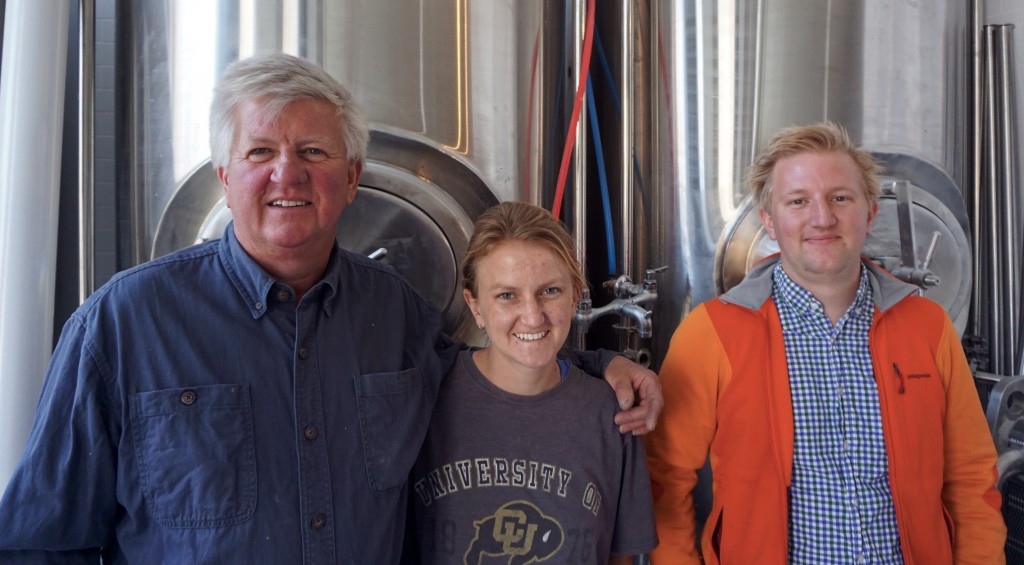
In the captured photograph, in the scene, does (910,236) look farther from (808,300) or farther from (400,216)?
(400,216)

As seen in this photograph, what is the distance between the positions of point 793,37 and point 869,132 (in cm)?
26

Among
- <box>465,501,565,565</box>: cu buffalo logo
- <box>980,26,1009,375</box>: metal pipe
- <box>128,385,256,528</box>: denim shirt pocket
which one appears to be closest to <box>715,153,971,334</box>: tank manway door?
<box>980,26,1009,375</box>: metal pipe

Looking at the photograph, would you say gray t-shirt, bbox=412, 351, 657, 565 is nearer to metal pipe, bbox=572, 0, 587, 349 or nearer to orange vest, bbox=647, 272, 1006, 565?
orange vest, bbox=647, 272, 1006, 565

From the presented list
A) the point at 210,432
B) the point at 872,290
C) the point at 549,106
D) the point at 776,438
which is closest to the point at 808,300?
the point at 872,290

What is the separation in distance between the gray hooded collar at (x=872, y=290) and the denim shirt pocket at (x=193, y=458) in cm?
82

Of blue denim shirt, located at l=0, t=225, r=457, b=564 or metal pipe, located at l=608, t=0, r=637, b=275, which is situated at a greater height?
metal pipe, located at l=608, t=0, r=637, b=275

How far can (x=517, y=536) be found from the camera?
1036mm

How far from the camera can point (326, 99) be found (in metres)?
0.95

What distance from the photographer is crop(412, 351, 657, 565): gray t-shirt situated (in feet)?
3.40

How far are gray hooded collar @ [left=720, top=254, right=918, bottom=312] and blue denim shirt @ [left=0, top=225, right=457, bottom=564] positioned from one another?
627 millimetres

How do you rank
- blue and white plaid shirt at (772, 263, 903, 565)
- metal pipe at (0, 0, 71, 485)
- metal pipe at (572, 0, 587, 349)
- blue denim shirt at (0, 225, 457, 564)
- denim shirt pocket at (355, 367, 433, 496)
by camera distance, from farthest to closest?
metal pipe at (572, 0, 587, 349), metal pipe at (0, 0, 71, 485), blue and white plaid shirt at (772, 263, 903, 565), denim shirt pocket at (355, 367, 433, 496), blue denim shirt at (0, 225, 457, 564)

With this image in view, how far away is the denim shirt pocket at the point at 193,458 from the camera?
84 cm

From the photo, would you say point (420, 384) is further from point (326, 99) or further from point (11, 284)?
point (11, 284)

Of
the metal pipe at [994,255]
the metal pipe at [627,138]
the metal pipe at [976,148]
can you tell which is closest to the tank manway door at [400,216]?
the metal pipe at [627,138]
